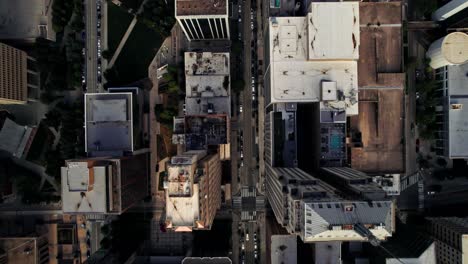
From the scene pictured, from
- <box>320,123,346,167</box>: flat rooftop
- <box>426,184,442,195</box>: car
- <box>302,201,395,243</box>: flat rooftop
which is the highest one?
<box>320,123,346,167</box>: flat rooftop

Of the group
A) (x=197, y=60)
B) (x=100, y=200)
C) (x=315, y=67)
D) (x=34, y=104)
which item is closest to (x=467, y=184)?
(x=315, y=67)

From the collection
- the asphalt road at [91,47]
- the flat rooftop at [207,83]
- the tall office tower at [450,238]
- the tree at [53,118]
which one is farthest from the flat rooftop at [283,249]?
the tree at [53,118]

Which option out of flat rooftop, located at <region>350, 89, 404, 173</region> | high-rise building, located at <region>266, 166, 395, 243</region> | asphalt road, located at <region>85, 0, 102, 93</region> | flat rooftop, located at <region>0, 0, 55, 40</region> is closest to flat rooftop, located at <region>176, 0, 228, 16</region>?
asphalt road, located at <region>85, 0, 102, 93</region>

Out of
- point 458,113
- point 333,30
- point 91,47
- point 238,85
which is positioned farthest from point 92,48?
point 458,113

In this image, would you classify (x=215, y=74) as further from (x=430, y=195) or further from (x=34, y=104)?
(x=430, y=195)

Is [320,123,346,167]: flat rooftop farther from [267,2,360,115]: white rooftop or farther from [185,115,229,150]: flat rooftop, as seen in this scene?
[185,115,229,150]: flat rooftop

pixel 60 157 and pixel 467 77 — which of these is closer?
pixel 467 77
